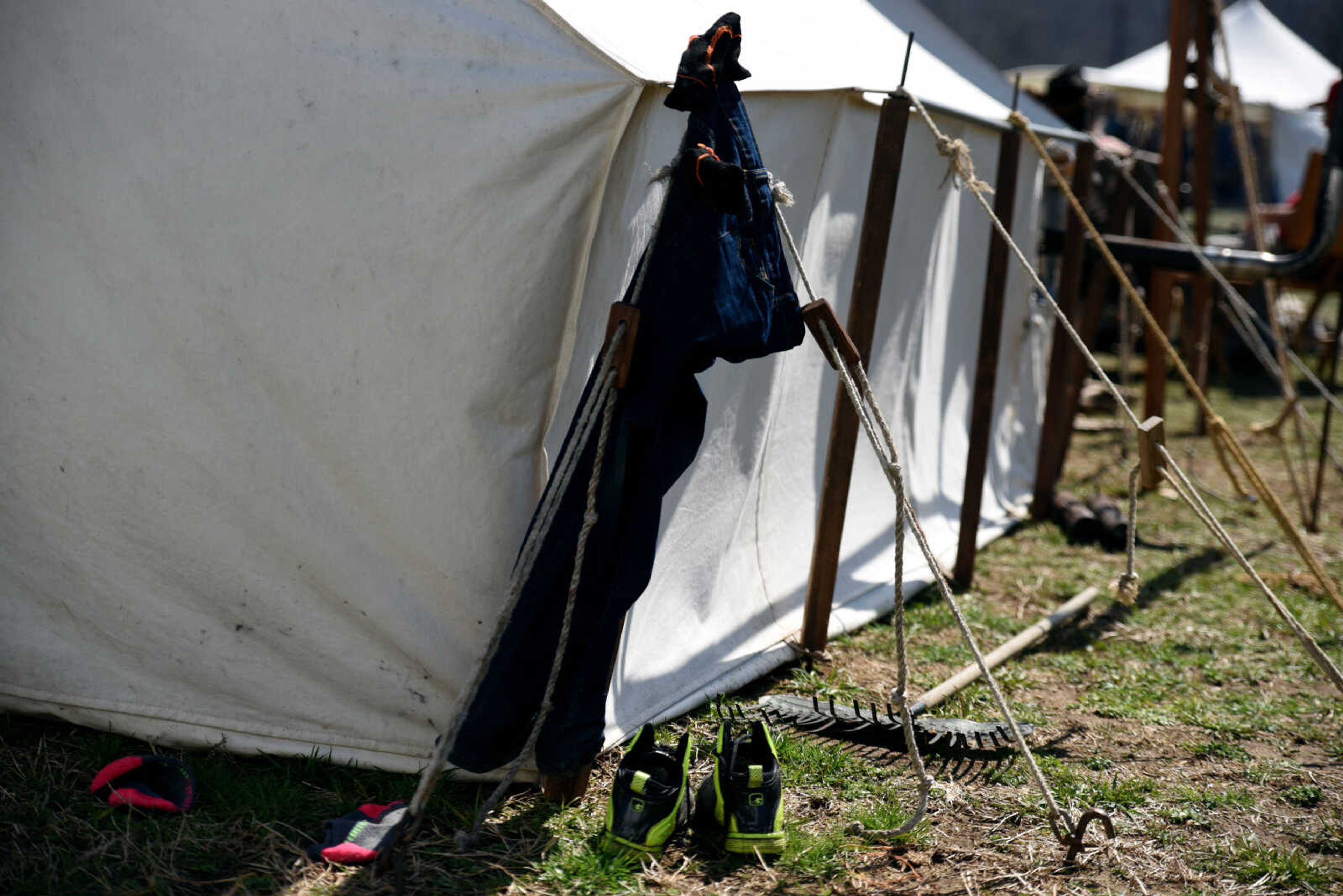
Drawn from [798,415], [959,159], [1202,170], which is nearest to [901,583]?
[798,415]

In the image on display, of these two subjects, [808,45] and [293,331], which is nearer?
[293,331]

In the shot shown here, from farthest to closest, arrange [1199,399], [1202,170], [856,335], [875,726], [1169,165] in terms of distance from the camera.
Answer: [1202,170]
[1169,165]
[1199,399]
[856,335]
[875,726]

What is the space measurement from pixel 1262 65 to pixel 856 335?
1240 cm

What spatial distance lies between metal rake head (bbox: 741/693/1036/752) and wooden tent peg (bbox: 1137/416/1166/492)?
2.34 ft

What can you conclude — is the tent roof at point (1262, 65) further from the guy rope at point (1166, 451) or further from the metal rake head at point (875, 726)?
the metal rake head at point (875, 726)

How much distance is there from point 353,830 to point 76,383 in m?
1.07

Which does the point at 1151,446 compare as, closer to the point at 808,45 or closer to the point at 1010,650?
the point at 1010,650

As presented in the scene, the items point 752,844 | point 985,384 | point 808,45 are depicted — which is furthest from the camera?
point 985,384

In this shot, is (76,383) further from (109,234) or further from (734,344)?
(734,344)

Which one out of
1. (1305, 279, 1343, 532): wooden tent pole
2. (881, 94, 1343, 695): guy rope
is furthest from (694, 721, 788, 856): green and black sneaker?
(1305, 279, 1343, 532): wooden tent pole

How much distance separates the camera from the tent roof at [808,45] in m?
2.30

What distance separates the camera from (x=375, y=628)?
241cm

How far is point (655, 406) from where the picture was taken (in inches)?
85.7

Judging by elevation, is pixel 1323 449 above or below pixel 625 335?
below
